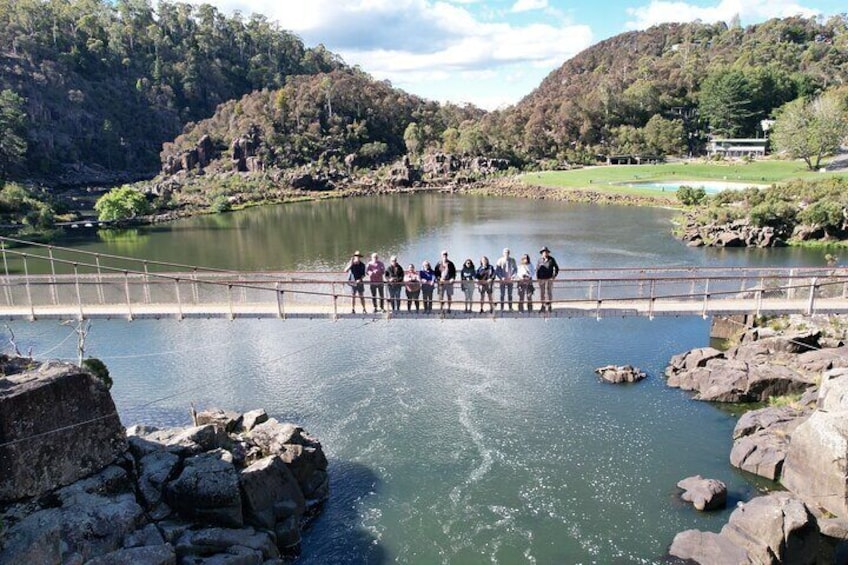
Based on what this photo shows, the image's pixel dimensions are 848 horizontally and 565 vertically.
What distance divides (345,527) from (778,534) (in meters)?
10.8

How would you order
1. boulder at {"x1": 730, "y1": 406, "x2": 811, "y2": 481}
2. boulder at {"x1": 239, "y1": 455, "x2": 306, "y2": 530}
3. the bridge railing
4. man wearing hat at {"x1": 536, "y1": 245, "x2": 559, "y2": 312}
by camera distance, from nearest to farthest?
boulder at {"x1": 239, "y1": 455, "x2": 306, "y2": 530}, boulder at {"x1": 730, "y1": 406, "x2": 811, "y2": 481}, man wearing hat at {"x1": 536, "y1": 245, "x2": 559, "y2": 312}, the bridge railing

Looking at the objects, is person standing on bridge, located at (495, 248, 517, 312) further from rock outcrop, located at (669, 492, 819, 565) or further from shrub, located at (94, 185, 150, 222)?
shrub, located at (94, 185, 150, 222)

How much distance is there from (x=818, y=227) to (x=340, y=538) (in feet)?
169

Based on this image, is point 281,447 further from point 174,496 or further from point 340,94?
point 340,94

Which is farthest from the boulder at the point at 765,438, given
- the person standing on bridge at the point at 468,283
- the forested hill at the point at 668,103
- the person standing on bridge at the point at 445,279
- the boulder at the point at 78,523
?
the forested hill at the point at 668,103

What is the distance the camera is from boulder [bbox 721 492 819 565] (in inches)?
610

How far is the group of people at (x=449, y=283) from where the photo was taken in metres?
20.7

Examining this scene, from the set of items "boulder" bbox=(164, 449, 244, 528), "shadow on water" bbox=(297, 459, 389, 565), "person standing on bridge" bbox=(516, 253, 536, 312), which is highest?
"person standing on bridge" bbox=(516, 253, 536, 312)

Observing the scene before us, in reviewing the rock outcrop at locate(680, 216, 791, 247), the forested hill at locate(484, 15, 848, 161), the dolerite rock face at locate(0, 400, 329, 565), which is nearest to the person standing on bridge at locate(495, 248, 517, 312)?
the dolerite rock face at locate(0, 400, 329, 565)

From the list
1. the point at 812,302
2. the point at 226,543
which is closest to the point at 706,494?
the point at 812,302

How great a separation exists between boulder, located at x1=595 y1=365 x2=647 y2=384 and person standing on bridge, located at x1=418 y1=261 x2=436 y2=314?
9.54 m

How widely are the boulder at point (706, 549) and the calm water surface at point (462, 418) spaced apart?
66 centimetres

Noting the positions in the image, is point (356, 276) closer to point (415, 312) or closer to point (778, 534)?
point (415, 312)

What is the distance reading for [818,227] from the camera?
54.2m
